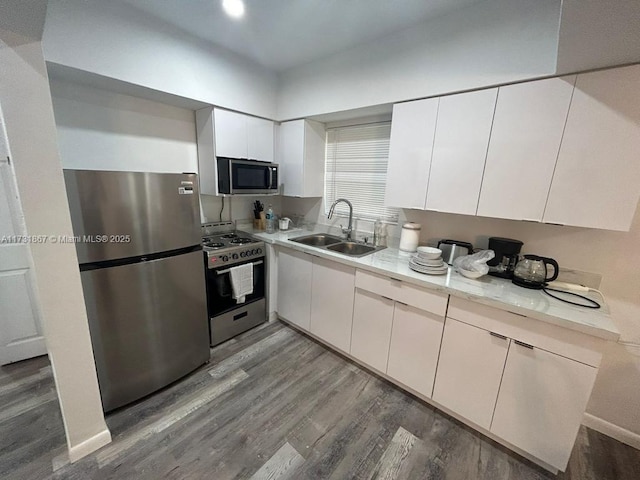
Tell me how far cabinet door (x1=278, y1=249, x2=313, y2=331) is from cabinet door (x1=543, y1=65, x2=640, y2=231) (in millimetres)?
1823

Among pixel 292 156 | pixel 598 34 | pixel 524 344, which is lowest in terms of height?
pixel 524 344

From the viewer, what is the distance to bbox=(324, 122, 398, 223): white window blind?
2.52 metres

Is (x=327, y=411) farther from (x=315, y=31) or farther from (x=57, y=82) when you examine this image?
(x=57, y=82)

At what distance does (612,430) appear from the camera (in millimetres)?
1671

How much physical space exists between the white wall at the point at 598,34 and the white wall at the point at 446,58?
0.20 metres

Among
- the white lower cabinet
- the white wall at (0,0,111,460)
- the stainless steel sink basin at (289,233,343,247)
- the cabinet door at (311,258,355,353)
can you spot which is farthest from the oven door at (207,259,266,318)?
the white wall at (0,0,111,460)

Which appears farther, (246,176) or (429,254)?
(246,176)

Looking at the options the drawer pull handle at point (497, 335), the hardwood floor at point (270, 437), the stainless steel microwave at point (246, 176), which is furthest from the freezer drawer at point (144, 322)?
the drawer pull handle at point (497, 335)

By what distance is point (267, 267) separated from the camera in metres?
2.69

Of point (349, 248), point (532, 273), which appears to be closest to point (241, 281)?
point (349, 248)

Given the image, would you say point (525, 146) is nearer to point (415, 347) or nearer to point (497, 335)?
point (497, 335)

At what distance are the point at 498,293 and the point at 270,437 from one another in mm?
1632

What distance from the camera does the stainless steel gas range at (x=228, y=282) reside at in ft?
7.35

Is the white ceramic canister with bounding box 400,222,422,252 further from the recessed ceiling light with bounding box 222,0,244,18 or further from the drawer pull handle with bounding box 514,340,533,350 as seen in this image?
the recessed ceiling light with bounding box 222,0,244,18
